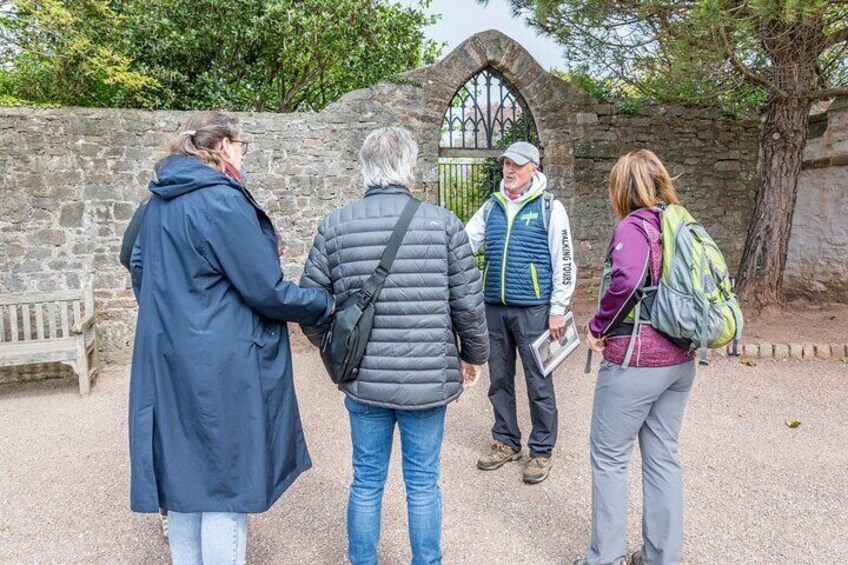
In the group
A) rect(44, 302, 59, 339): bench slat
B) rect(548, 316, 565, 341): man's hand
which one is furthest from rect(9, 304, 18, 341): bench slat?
rect(548, 316, 565, 341): man's hand

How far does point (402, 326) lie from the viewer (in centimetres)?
203

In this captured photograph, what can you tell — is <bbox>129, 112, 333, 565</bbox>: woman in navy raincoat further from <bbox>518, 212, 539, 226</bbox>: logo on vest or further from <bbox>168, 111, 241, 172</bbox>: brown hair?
<bbox>518, 212, 539, 226</bbox>: logo on vest

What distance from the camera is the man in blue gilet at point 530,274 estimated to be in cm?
318

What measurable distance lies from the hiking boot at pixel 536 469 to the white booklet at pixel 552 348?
0.55 meters

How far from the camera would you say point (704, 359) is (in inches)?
83.4

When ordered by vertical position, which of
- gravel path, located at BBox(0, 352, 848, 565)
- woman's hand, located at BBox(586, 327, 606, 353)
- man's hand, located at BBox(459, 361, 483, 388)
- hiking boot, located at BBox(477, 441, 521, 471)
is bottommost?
gravel path, located at BBox(0, 352, 848, 565)

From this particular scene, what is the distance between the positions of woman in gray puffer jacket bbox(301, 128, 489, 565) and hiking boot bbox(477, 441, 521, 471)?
1273mm

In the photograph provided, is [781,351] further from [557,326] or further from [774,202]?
[557,326]

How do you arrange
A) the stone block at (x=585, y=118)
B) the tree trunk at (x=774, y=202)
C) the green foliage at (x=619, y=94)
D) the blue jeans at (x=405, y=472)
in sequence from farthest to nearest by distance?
the stone block at (x=585, y=118)
the green foliage at (x=619, y=94)
the tree trunk at (x=774, y=202)
the blue jeans at (x=405, y=472)

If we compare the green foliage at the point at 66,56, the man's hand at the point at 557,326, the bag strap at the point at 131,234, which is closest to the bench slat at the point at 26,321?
the green foliage at the point at 66,56

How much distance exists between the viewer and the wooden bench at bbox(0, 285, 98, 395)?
4910mm

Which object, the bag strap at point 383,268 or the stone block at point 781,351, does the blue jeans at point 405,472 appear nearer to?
the bag strap at point 383,268

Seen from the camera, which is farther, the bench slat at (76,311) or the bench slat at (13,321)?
the bench slat at (76,311)

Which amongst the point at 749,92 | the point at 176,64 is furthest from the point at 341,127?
the point at 749,92
